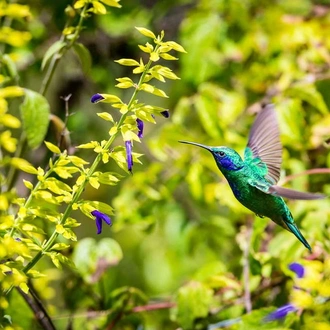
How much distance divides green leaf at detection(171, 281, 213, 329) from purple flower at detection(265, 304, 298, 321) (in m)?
0.22

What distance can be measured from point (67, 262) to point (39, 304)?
0.24m

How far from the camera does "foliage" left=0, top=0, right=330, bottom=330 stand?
102 cm

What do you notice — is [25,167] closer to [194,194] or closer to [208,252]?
[194,194]

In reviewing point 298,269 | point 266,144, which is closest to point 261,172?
point 266,144

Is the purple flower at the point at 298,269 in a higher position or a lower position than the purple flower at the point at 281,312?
higher

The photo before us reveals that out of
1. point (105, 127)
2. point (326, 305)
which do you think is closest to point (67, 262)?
point (326, 305)

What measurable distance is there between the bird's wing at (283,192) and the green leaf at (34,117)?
0.37 m

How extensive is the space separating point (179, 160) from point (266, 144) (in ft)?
1.93

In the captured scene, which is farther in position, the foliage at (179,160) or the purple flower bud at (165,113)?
the foliage at (179,160)

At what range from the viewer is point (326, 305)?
89 centimetres

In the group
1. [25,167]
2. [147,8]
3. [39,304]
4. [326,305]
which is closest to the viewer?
[25,167]

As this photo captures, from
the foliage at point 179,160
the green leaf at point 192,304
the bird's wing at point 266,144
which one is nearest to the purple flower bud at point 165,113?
the foliage at point 179,160

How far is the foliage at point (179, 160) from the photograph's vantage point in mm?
1017

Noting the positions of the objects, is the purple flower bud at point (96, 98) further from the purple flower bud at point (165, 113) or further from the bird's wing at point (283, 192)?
the bird's wing at point (283, 192)
